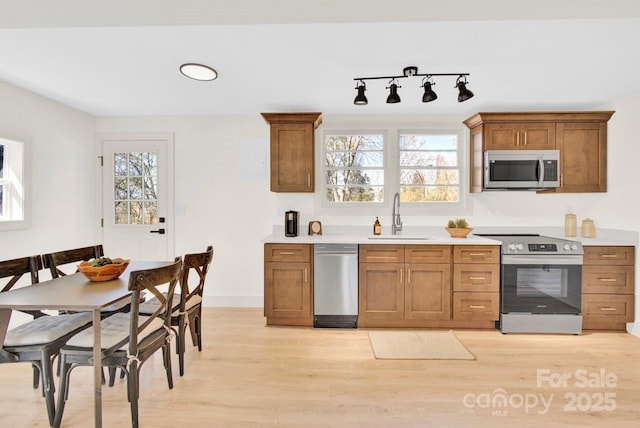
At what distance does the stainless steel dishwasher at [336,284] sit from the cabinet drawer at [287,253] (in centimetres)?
9

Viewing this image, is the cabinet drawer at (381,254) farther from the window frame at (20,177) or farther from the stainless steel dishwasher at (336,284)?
Answer: the window frame at (20,177)

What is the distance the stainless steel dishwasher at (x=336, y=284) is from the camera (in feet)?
10.8

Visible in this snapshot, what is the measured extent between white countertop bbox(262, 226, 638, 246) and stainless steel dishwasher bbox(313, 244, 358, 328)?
11cm

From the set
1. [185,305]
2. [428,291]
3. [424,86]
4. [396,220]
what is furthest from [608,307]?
[185,305]

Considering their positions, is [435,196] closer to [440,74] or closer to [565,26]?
[440,74]

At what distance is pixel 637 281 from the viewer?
10.3 ft

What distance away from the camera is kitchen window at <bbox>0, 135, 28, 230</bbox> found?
3.05 meters

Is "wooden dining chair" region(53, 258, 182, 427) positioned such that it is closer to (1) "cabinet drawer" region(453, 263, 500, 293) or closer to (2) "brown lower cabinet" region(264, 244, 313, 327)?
(2) "brown lower cabinet" region(264, 244, 313, 327)

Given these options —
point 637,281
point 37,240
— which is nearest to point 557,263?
point 637,281

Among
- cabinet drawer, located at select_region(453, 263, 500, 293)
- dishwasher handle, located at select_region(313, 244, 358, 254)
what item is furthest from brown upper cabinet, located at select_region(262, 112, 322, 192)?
cabinet drawer, located at select_region(453, 263, 500, 293)

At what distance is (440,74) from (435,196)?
158 cm

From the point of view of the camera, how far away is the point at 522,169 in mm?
3453

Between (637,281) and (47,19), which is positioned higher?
(47,19)

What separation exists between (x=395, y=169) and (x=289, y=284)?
184cm
